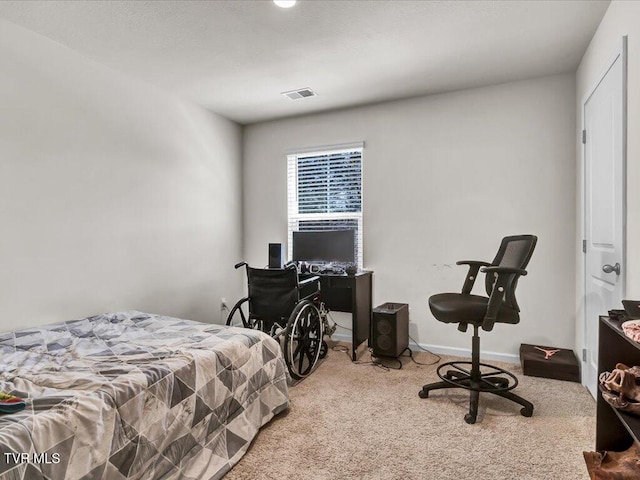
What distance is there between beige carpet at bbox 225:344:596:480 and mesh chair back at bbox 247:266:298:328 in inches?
22.7

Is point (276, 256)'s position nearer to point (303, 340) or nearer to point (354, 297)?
point (354, 297)

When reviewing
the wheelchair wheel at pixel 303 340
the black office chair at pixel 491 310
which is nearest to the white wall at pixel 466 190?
the black office chair at pixel 491 310

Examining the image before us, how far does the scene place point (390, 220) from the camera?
360 cm

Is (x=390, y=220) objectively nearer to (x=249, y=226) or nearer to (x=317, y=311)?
(x=317, y=311)

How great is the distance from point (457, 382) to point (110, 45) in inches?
132

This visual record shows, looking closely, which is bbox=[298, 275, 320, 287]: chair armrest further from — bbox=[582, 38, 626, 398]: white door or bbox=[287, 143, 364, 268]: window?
bbox=[582, 38, 626, 398]: white door

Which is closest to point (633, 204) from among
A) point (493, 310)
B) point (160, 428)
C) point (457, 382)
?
point (493, 310)

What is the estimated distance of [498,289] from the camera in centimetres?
210

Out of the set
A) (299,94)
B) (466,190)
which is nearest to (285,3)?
(299,94)

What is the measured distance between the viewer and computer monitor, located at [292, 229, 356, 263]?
11.7 ft

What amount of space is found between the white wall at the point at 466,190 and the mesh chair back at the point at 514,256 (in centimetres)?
72

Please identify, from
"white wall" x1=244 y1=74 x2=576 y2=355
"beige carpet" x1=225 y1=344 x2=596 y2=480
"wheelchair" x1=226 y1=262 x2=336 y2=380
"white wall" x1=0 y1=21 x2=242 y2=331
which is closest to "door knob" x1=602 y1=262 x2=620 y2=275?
"beige carpet" x1=225 y1=344 x2=596 y2=480

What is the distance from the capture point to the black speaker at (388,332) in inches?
120

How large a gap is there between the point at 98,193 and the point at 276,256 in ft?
5.32
